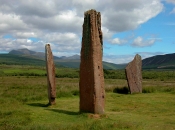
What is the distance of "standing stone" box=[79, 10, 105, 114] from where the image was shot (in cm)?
1436

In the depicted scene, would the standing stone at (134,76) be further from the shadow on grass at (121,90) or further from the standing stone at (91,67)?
the standing stone at (91,67)

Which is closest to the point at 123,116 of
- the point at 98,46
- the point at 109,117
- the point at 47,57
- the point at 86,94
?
the point at 109,117

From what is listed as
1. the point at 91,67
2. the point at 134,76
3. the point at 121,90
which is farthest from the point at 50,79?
the point at 134,76

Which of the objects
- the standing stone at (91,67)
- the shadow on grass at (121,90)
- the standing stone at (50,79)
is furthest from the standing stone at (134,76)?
the standing stone at (91,67)

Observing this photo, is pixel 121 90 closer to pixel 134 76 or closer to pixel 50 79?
pixel 134 76

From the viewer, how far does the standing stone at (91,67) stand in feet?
47.1

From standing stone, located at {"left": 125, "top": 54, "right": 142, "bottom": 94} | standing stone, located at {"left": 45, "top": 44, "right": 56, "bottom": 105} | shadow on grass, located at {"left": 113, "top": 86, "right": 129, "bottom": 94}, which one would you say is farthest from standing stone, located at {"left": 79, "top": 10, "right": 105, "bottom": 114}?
shadow on grass, located at {"left": 113, "top": 86, "right": 129, "bottom": 94}

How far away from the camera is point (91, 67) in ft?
47.2

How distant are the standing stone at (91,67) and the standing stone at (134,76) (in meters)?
12.1

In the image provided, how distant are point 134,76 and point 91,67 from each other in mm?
13122

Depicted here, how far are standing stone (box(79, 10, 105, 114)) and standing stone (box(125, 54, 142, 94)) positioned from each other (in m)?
12.1

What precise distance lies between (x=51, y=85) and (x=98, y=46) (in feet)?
18.4

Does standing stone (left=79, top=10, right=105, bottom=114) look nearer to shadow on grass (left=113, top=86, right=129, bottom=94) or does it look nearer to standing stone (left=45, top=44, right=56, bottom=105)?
standing stone (left=45, top=44, right=56, bottom=105)

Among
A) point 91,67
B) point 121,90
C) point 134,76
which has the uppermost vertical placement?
point 91,67
